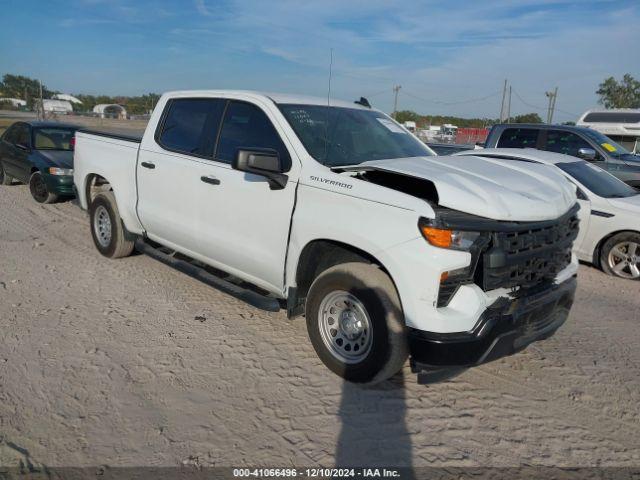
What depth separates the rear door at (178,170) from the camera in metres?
4.63

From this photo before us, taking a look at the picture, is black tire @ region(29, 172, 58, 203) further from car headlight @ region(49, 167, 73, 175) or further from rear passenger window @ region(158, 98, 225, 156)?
rear passenger window @ region(158, 98, 225, 156)

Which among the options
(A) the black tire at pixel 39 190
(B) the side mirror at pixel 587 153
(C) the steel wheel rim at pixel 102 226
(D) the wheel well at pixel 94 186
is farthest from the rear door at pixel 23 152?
(B) the side mirror at pixel 587 153

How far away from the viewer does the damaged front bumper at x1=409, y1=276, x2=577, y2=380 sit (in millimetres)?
3025

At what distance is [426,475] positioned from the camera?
275 centimetres

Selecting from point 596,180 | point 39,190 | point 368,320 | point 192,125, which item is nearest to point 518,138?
point 596,180

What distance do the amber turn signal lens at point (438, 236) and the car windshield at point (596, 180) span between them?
4.88m

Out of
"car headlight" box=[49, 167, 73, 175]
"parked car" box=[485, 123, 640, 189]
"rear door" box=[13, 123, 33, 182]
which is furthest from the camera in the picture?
"rear door" box=[13, 123, 33, 182]

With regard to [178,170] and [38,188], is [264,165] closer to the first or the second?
[178,170]

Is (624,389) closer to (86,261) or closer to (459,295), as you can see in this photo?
(459,295)

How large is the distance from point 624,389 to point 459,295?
5.54 ft

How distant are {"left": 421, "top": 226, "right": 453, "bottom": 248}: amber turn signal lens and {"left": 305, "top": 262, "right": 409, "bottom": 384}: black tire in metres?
→ 0.45

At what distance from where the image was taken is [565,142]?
9.58 metres

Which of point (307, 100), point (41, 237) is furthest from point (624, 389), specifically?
point (41, 237)

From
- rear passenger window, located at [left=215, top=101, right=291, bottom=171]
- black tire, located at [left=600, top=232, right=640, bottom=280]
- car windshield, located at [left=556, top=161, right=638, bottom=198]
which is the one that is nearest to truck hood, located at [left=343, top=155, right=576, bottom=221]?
rear passenger window, located at [left=215, top=101, right=291, bottom=171]
